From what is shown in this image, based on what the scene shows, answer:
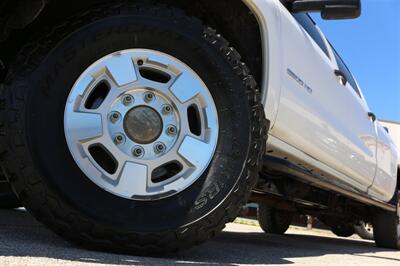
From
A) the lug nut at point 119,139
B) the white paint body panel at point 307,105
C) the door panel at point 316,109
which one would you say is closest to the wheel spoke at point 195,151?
the lug nut at point 119,139

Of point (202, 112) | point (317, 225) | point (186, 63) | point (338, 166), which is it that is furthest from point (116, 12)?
point (317, 225)

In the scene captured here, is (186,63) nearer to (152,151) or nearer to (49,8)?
(152,151)

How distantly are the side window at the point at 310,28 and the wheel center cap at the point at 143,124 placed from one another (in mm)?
1490

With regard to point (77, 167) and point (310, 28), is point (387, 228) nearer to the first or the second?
point (310, 28)

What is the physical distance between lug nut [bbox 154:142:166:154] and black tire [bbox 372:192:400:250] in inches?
168

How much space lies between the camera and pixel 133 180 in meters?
2.02

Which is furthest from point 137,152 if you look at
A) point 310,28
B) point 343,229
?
point 343,229

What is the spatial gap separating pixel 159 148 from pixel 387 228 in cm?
434

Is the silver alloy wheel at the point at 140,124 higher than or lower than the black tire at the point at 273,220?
higher

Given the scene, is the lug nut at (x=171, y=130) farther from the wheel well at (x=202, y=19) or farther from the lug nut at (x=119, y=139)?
the wheel well at (x=202, y=19)

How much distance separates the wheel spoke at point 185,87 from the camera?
2141 mm

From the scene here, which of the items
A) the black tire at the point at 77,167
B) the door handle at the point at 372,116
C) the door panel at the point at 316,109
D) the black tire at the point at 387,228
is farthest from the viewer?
the black tire at the point at 387,228

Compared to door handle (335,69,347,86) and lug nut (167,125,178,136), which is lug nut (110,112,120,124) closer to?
lug nut (167,125,178,136)

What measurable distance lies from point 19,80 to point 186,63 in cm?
69
